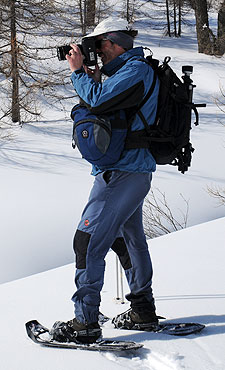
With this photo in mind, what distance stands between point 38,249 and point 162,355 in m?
4.33

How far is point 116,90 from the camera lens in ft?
9.50

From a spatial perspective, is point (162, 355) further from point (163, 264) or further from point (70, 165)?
point (70, 165)

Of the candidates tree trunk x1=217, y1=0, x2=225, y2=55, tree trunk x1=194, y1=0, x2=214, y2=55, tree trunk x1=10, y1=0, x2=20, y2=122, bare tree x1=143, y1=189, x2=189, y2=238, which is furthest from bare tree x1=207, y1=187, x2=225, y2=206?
tree trunk x1=217, y1=0, x2=225, y2=55

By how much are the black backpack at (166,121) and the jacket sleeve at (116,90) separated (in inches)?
4.1

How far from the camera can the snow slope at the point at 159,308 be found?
297cm

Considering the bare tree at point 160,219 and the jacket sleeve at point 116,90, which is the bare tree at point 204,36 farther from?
the jacket sleeve at point 116,90

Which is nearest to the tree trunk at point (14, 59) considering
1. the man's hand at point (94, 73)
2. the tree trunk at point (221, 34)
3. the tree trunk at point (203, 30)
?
the tree trunk at point (203, 30)

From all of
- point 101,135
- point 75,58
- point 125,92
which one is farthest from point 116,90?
point 75,58

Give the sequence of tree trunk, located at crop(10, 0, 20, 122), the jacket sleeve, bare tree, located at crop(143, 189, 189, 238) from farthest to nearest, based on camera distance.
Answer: tree trunk, located at crop(10, 0, 20, 122), bare tree, located at crop(143, 189, 189, 238), the jacket sleeve

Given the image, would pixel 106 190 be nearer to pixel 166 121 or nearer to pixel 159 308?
pixel 166 121

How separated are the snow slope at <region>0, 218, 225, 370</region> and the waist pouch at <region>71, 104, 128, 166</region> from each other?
0.94m

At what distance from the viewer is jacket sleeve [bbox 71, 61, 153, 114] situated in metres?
2.90

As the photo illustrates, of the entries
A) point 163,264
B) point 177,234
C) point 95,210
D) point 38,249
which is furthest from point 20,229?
Result: point 95,210

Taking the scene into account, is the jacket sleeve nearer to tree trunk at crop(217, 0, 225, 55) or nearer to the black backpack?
the black backpack
